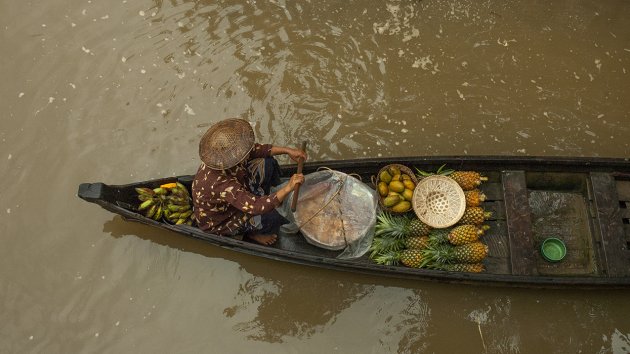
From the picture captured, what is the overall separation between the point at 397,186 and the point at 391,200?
0.15m

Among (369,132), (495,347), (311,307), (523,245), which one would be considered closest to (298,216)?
(311,307)

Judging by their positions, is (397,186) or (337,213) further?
(337,213)

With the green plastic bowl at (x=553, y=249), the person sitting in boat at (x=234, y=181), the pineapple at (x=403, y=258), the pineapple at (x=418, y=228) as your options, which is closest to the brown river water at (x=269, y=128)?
the green plastic bowl at (x=553, y=249)

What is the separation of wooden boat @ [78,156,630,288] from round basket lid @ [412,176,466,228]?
0.73 feet

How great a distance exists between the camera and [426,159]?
4.45 meters

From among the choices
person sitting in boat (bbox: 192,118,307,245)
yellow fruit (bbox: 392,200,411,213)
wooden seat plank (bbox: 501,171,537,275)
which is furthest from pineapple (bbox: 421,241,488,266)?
person sitting in boat (bbox: 192,118,307,245)

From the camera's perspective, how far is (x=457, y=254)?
4.17 m

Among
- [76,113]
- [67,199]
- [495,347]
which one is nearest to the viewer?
[495,347]

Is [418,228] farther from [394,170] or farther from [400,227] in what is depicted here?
[394,170]

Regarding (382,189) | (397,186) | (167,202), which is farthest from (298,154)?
(167,202)

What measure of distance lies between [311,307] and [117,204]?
227 cm

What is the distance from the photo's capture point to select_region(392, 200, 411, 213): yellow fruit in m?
4.32

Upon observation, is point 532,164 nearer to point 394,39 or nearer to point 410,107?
point 410,107

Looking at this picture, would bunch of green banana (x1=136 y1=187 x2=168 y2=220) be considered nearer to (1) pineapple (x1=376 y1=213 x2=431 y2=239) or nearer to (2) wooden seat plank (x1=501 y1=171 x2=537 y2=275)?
(1) pineapple (x1=376 y1=213 x2=431 y2=239)
